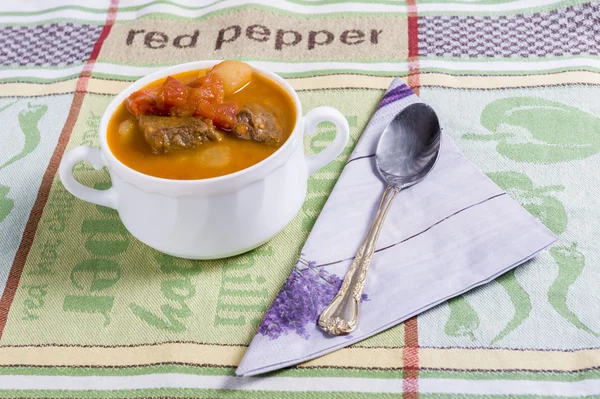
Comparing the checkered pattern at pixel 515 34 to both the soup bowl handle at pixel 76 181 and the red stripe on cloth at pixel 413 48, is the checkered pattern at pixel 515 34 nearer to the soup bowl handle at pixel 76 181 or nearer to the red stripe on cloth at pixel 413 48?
the red stripe on cloth at pixel 413 48

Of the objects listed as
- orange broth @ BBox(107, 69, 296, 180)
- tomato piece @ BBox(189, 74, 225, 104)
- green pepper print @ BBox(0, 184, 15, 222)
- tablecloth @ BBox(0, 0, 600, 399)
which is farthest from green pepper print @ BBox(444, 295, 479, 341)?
green pepper print @ BBox(0, 184, 15, 222)

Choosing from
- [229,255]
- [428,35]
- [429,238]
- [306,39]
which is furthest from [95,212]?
[428,35]

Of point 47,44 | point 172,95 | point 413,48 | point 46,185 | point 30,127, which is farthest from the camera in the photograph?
point 47,44

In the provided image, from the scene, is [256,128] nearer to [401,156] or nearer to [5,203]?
[401,156]

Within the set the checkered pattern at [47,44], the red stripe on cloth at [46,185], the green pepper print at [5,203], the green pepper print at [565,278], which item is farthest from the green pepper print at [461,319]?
the checkered pattern at [47,44]

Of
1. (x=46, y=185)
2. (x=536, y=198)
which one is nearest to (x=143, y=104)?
(x=46, y=185)

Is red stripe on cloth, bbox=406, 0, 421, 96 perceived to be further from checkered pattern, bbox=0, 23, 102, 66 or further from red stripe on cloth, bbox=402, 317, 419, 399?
checkered pattern, bbox=0, 23, 102, 66
